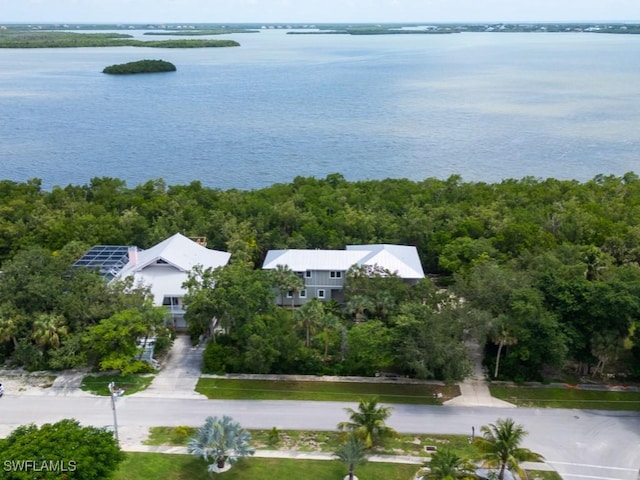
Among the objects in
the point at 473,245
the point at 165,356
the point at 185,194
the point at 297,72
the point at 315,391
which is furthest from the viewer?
the point at 297,72

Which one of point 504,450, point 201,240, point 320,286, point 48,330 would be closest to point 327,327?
point 320,286

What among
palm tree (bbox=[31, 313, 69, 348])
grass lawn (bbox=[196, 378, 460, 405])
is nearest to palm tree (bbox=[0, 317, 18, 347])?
palm tree (bbox=[31, 313, 69, 348])

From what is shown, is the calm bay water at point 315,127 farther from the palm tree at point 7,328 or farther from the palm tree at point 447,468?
the palm tree at point 447,468

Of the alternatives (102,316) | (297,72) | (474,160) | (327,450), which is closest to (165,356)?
(102,316)

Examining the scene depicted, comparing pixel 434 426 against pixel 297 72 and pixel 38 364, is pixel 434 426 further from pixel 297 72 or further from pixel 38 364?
pixel 297 72

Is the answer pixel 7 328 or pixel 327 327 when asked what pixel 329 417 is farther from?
pixel 7 328

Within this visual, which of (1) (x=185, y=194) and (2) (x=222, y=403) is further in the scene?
(1) (x=185, y=194)

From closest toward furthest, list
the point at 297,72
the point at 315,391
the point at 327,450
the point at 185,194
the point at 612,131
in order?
the point at 327,450 → the point at 315,391 → the point at 185,194 → the point at 612,131 → the point at 297,72
